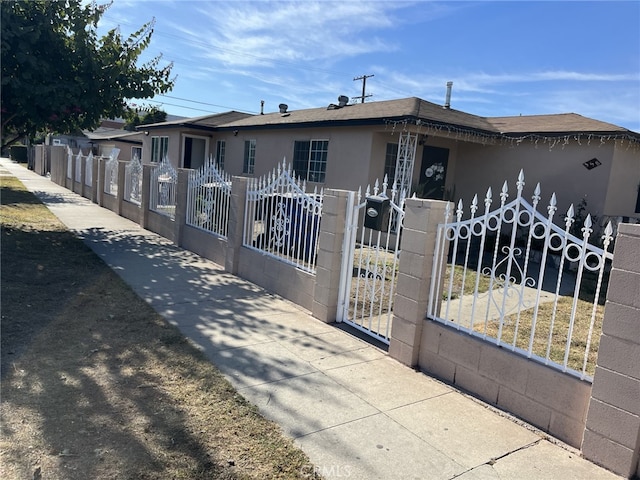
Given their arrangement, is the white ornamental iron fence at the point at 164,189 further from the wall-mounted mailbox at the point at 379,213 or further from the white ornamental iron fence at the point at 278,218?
the wall-mounted mailbox at the point at 379,213

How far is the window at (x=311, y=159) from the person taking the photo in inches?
541

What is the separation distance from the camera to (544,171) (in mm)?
12438

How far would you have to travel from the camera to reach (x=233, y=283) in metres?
7.30

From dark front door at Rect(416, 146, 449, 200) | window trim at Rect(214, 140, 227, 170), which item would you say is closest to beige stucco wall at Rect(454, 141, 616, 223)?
dark front door at Rect(416, 146, 449, 200)

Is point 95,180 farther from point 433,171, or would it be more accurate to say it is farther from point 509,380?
point 509,380

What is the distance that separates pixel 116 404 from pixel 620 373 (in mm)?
3416

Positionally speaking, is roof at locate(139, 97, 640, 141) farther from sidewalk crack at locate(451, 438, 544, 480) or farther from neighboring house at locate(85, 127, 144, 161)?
neighboring house at locate(85, 127, 144, 161)

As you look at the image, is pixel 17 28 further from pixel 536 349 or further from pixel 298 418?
pixel 536 349

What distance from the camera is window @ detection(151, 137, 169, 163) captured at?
2169cm

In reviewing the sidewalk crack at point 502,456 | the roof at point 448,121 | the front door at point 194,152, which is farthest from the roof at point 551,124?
the front door at point 194,152

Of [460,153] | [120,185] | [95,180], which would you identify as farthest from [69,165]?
[460,153]

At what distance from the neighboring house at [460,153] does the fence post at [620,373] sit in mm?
7218

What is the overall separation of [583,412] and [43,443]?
A: 351 centimetres

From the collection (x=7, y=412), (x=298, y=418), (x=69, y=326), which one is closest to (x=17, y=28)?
(x=69, y=326)
